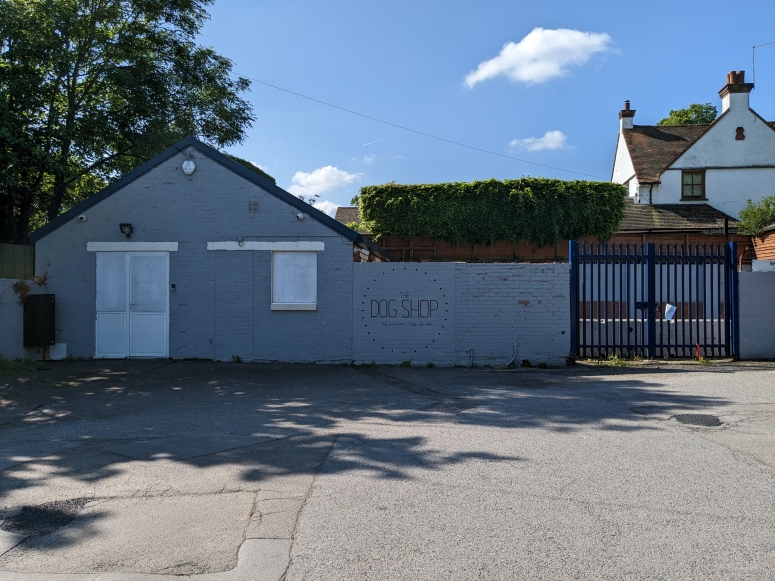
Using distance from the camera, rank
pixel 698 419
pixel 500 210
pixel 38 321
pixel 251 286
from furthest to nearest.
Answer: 1. pixel 500 210
2. pixel 251 286
3. pixel 38 321
4. pixel 698 419

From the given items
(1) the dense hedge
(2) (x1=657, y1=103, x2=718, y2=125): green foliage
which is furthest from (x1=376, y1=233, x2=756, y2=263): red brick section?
(2) (x1=657, y1=103, x2=718, y2=125): green foliage

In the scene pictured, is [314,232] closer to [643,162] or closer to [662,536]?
[662,536]

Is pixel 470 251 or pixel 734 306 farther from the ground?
pixel 470 251

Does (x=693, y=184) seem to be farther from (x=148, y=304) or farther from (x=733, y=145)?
(x=148, y=304)

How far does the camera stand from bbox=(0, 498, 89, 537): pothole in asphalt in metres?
4.37

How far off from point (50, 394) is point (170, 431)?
3630 mm

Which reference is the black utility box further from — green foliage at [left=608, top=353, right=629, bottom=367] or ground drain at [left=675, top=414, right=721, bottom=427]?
ground drain at [left=675, top=414, right=721, bottom=427]

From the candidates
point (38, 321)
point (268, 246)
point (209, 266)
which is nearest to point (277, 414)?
point (268, 246)

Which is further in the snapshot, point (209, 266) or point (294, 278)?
point (209, 266)

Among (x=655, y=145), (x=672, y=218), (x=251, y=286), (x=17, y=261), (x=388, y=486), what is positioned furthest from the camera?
(x=655, y=145)

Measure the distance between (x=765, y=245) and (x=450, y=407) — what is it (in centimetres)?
1981

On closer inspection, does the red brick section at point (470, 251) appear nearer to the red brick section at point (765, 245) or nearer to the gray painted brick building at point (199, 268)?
the red brick section at point (765, 245)

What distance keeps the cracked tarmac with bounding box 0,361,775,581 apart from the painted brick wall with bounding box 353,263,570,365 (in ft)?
12.0

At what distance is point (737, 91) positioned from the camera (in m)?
31.0
